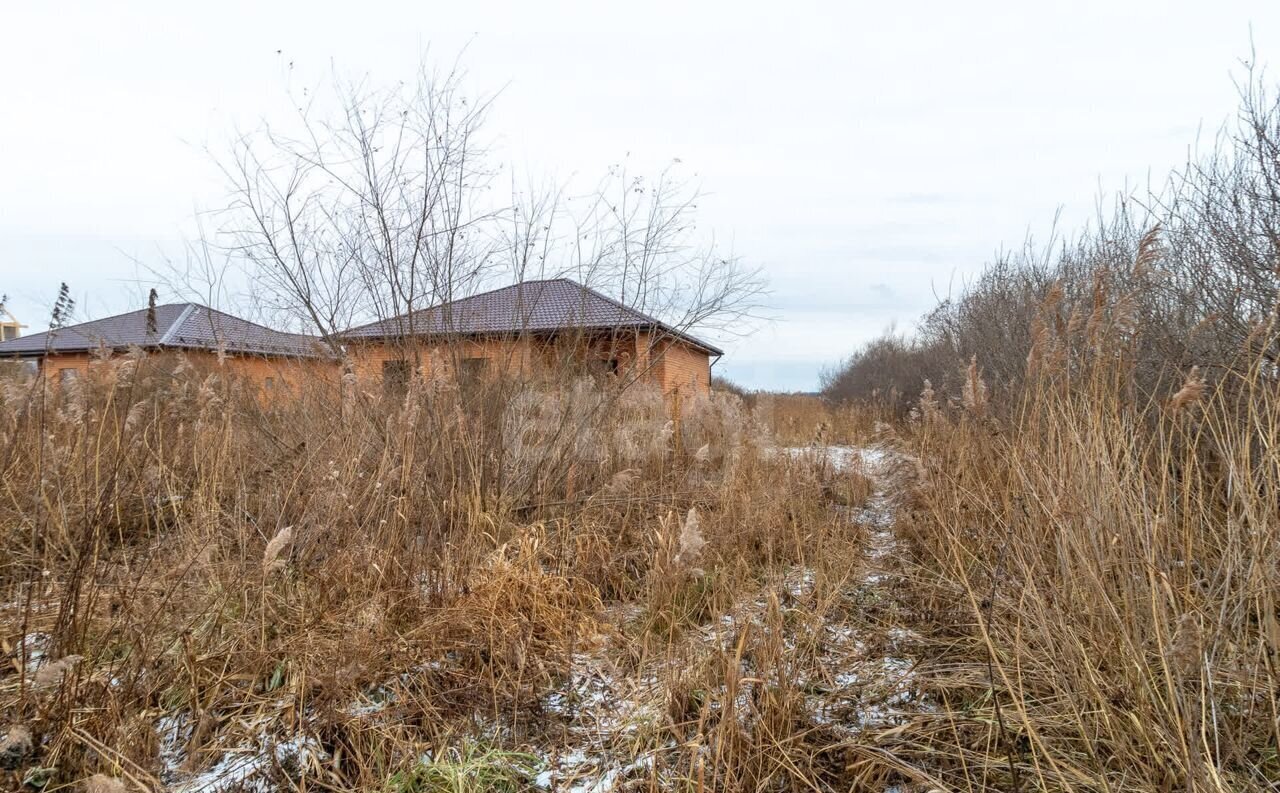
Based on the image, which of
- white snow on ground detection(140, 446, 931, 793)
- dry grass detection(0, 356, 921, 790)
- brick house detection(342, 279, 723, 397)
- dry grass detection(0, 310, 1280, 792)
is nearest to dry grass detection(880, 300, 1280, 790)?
dry grass detection(0, 310, 1280, 792)

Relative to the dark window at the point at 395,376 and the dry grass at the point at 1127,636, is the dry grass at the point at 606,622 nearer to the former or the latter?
the dry grass at the point at 1127,636

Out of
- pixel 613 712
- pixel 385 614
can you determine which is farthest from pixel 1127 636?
pixel 385 614

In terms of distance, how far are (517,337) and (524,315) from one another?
210 millimetres

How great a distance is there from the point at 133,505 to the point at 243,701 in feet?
7.22

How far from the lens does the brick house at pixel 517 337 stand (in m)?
4.46

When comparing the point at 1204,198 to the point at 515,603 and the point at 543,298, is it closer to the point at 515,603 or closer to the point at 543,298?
the point at 543,298

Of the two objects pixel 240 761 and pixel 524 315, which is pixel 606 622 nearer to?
pixel 240 761

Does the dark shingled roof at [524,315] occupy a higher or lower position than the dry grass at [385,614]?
higher

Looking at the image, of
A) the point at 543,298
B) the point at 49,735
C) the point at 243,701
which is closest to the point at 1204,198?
the point at 543,298

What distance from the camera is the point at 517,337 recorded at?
4793 millimetres

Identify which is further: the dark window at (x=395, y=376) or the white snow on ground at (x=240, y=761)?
the dark window at (x=395, y=376)

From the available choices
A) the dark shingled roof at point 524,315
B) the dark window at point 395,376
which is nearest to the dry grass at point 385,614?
the dark window at point 395,376

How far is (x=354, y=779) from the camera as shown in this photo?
196 centimetres

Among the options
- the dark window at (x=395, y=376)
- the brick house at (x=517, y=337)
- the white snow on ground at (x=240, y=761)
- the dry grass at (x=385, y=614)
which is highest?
the brick house at (x=517, y=337)
